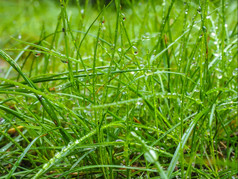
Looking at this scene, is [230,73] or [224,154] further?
[230,73]

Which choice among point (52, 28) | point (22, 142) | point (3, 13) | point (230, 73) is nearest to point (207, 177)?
point (230, 73)

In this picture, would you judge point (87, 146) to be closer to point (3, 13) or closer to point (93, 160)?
point (93, 160)

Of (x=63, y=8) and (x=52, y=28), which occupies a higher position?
(x=52, y=28)

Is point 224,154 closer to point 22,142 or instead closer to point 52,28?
point 22,142

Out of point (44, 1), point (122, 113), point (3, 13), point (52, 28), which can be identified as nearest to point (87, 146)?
point (122, 113)

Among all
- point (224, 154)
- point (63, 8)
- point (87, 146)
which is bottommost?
point (224, 154)

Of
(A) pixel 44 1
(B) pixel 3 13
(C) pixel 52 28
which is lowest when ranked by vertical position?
(C) pixel 52 28

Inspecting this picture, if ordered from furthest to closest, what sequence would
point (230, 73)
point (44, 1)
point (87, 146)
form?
point (44, 1) → point (230, 73) → point (87, 146)

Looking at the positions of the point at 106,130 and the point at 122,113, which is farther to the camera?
the point at 122,113

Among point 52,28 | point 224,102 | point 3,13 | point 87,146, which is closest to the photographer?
point 87,146
